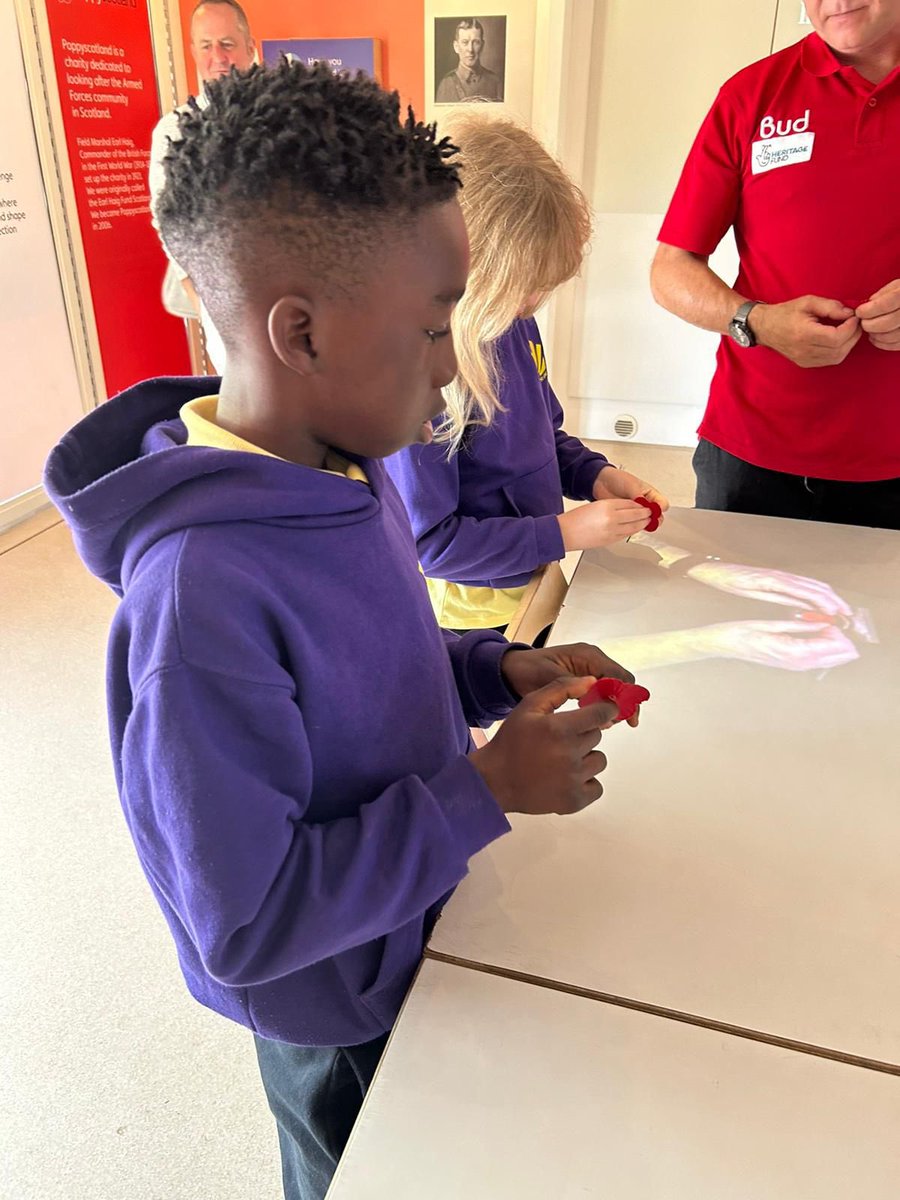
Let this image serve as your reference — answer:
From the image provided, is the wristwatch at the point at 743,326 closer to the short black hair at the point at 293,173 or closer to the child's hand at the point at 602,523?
the child's hand at the point at 602,523

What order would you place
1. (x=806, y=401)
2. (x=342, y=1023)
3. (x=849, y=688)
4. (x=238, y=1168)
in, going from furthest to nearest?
1. (x=806, y=401)
2. (x=238, y=1168)
3. (x=849, y=688)
4. (x=342, y=1023)

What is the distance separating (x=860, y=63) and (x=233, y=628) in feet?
4.63

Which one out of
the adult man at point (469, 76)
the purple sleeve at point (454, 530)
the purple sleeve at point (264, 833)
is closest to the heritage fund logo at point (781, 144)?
the purple sleeve at point (454, 530)

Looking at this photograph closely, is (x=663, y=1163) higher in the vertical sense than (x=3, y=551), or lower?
higher

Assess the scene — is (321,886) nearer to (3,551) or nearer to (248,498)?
(248,498)

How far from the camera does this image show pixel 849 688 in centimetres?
101

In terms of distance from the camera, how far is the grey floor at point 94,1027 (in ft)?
4.32

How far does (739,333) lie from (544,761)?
1.07 m

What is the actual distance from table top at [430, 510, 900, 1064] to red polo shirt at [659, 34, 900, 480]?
0.37 m

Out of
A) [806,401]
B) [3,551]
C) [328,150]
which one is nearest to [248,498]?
[328,150]

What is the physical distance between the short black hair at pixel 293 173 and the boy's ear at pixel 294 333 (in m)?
0.02

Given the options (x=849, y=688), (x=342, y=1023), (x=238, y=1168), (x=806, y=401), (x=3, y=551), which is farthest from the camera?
(x=3, y=551)

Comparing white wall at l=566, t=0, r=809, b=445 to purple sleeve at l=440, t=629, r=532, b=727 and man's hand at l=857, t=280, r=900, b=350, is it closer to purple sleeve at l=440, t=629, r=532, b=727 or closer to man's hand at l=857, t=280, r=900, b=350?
man's hand at l=857, t=280, r=900, b=350

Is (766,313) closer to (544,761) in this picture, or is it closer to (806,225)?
(806,225)
